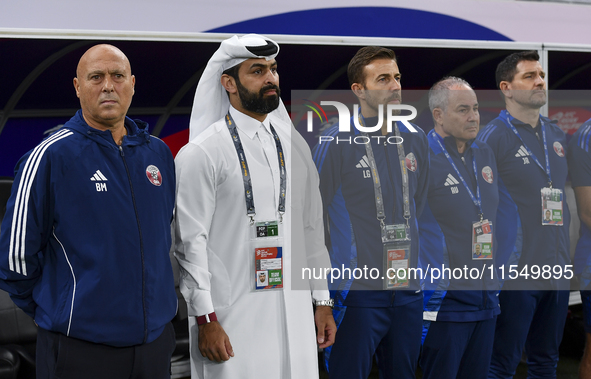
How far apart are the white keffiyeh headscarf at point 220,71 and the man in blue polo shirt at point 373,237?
50 centimetres

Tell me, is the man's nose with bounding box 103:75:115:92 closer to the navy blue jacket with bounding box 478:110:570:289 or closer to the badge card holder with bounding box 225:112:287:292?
the badge card holder with bounding box 225:112:287:292

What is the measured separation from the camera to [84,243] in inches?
71.6

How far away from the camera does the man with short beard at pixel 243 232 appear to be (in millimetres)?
2125

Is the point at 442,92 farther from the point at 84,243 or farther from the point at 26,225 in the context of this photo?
the point at 26,225

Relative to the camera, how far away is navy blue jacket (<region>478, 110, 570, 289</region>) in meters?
3.00

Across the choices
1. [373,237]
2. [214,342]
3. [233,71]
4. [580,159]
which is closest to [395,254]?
[373,237]

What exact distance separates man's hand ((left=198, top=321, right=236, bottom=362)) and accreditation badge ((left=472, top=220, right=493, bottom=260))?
1.29 m

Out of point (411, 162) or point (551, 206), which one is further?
point (551, 206)

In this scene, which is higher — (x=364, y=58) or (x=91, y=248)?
(x=364, y=58)

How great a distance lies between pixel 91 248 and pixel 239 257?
555 millimetres

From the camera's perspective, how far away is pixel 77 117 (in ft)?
6.44

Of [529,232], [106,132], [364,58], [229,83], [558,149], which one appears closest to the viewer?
[106,132]

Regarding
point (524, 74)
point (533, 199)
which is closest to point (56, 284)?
point (533, 199)

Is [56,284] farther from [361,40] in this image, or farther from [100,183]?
[361,40]
